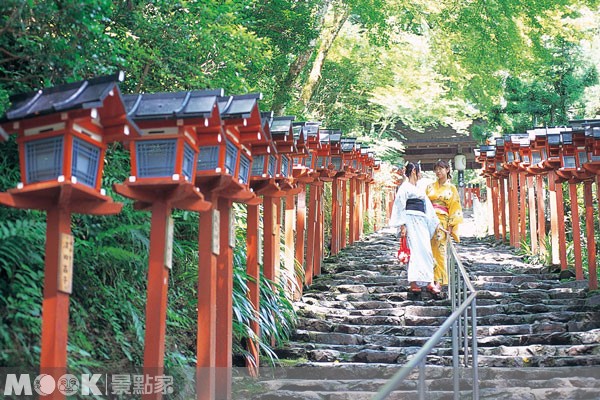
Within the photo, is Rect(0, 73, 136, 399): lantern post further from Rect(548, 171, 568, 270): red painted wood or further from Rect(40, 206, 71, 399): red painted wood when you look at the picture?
Rect(548, 171, 568, 270): red painted wood

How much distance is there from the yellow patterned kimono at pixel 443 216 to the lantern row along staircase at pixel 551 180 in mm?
1881

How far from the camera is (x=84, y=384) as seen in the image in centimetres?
553

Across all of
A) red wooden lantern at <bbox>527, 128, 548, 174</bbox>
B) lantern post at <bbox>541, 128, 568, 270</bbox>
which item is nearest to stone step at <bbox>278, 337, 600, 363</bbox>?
lantern post at <bbox>541, 128, 568, 270</bbox>

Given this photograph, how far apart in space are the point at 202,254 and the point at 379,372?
2942 millimetres

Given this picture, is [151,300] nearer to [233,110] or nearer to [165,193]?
[165,193]

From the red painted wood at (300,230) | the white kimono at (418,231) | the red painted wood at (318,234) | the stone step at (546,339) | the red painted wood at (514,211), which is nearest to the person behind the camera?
the stone step at (546,339)

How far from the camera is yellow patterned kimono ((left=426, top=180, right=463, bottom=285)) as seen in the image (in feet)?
38.3

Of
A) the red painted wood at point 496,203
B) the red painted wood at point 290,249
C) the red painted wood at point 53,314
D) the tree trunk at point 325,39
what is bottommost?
the red painted wood at point 53,314

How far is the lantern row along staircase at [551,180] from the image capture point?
1152 centimetres

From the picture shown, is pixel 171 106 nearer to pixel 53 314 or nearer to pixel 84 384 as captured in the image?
pixel 53 314

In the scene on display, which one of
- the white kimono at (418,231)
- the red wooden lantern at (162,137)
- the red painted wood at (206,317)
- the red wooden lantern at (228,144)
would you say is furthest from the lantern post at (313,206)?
the red wooden lantern at (162,137)

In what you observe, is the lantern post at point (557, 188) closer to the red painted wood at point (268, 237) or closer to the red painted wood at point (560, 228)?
the red painted wood at point (560, 228)

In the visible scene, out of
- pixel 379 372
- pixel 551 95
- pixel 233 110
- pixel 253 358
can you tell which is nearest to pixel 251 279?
pixel 253 358

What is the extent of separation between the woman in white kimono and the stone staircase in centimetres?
36
